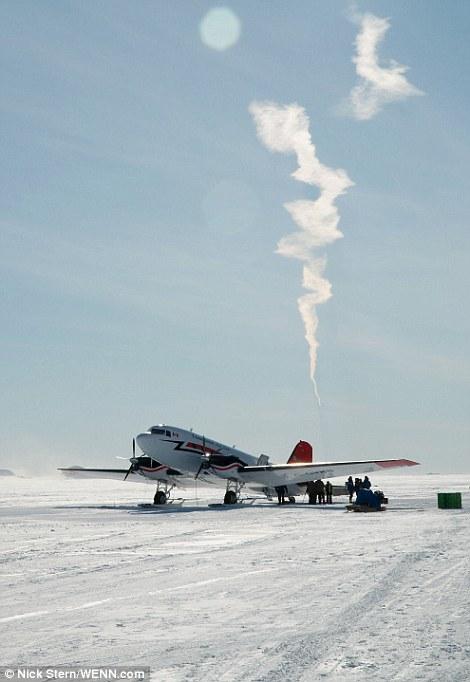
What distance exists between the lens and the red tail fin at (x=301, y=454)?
70062 mm

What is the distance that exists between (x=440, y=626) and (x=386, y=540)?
43.8ft

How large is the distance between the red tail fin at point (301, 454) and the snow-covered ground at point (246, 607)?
47.0 meters

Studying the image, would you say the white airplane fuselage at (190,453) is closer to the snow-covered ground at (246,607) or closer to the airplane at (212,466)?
the airplane at (212,466)

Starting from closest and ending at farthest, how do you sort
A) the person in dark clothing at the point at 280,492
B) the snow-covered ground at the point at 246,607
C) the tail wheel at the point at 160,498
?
the snow-covered ground at the point at 246,607 < the tail wheel at the point at 160,498 < the person in dark clothing at the point at 280,492

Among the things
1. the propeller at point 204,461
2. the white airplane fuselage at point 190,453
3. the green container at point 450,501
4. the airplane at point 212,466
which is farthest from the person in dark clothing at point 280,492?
the green container at point 450,501

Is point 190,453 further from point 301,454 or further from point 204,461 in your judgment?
point 301,454

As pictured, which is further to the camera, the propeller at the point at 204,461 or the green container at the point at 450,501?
the propeller at the point at 204,461

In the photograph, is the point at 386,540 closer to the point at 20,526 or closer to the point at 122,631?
the point at 122,631

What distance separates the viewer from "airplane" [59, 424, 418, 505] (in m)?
51.8

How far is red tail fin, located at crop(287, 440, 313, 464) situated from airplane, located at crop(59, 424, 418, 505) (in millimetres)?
9540

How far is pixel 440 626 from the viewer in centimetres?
957

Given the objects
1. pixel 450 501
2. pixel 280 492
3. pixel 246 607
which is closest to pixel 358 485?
pixel 280 492

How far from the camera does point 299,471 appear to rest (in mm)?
56375

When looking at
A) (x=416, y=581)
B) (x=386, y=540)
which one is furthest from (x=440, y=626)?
(x=386, y=540)
